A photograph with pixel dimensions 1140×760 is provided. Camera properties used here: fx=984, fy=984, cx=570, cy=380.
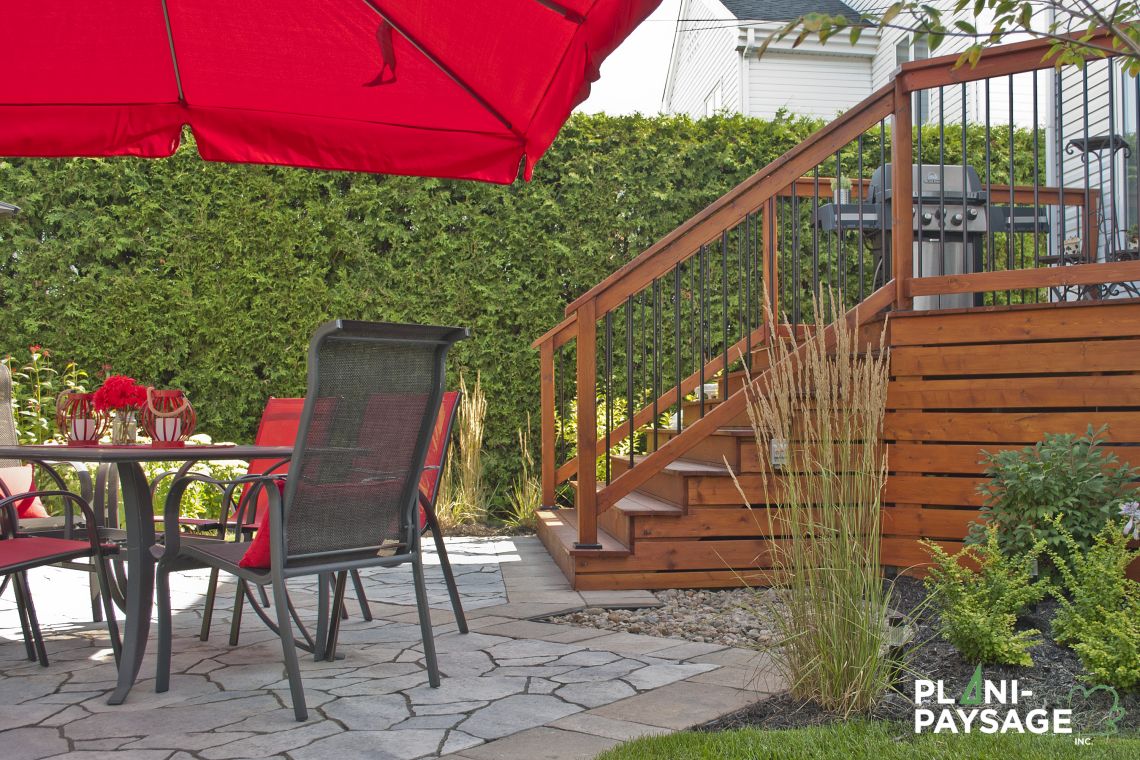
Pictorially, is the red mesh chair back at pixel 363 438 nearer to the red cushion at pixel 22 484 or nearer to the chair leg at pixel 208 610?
the chair leg at pixel 208 610

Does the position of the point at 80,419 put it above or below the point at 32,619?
above

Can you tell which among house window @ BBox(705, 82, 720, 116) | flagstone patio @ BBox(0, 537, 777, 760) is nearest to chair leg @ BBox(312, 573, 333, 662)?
flagstone patio @ BBox(0, 537, 777, 760)

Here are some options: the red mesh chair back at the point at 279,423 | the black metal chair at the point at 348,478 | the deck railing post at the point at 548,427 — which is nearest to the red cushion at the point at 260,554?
the black metal chair at the point at 348,478

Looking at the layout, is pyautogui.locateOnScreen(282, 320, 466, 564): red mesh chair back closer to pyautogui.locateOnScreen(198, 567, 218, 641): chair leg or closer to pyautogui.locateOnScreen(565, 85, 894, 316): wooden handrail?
pyautogui.locateOnScreen(198, 567, 218, 641): chair leg

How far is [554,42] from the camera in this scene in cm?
303

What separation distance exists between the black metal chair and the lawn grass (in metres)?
0.86

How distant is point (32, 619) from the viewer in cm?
309

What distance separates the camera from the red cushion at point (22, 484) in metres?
4.14

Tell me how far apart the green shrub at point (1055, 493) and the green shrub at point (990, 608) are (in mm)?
234

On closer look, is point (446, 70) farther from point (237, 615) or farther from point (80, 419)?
point (237, 615)

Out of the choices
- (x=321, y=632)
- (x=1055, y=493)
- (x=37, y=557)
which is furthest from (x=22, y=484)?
(x=1055, y=493)

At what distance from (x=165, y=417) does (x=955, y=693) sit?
2577 mm

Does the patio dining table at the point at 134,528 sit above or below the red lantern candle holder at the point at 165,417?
below

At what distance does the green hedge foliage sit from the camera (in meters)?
6.54
